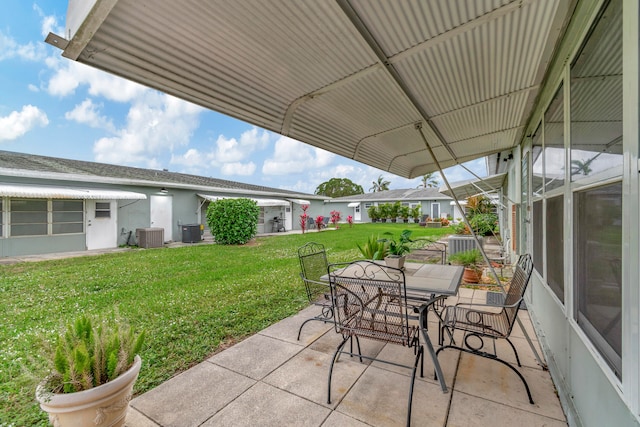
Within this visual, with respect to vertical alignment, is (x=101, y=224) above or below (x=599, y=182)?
below

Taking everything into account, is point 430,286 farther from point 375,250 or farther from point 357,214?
point 357,214

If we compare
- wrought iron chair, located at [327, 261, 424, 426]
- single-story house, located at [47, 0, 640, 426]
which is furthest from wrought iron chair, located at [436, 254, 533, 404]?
wrought iron chair, located at [327, 261, 424, 426]

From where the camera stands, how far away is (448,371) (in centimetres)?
253

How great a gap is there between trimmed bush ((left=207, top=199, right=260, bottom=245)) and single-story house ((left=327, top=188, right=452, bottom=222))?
16.6 metres

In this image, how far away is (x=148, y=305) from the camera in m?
4.40

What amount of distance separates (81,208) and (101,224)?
33.6 inches

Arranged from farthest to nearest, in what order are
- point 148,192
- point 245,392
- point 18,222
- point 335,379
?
point 148,192, point 18,222, point 335,379, point 245,392

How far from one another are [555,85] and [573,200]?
126 cm

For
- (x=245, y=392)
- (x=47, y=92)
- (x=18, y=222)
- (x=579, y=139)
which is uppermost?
(x=47, y=92)

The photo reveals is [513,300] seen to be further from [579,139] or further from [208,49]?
[208,49]

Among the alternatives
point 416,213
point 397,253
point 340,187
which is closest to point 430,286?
point 397,253

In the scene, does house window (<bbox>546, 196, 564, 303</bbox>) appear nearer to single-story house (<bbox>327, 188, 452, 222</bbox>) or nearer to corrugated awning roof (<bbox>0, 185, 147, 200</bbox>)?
corrugated awning roof (<bbox>0, 185, 147, 200</bbox>)

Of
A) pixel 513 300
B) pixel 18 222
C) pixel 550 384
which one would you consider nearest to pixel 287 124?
pixel 513 300

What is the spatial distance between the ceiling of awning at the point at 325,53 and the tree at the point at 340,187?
159 feet
